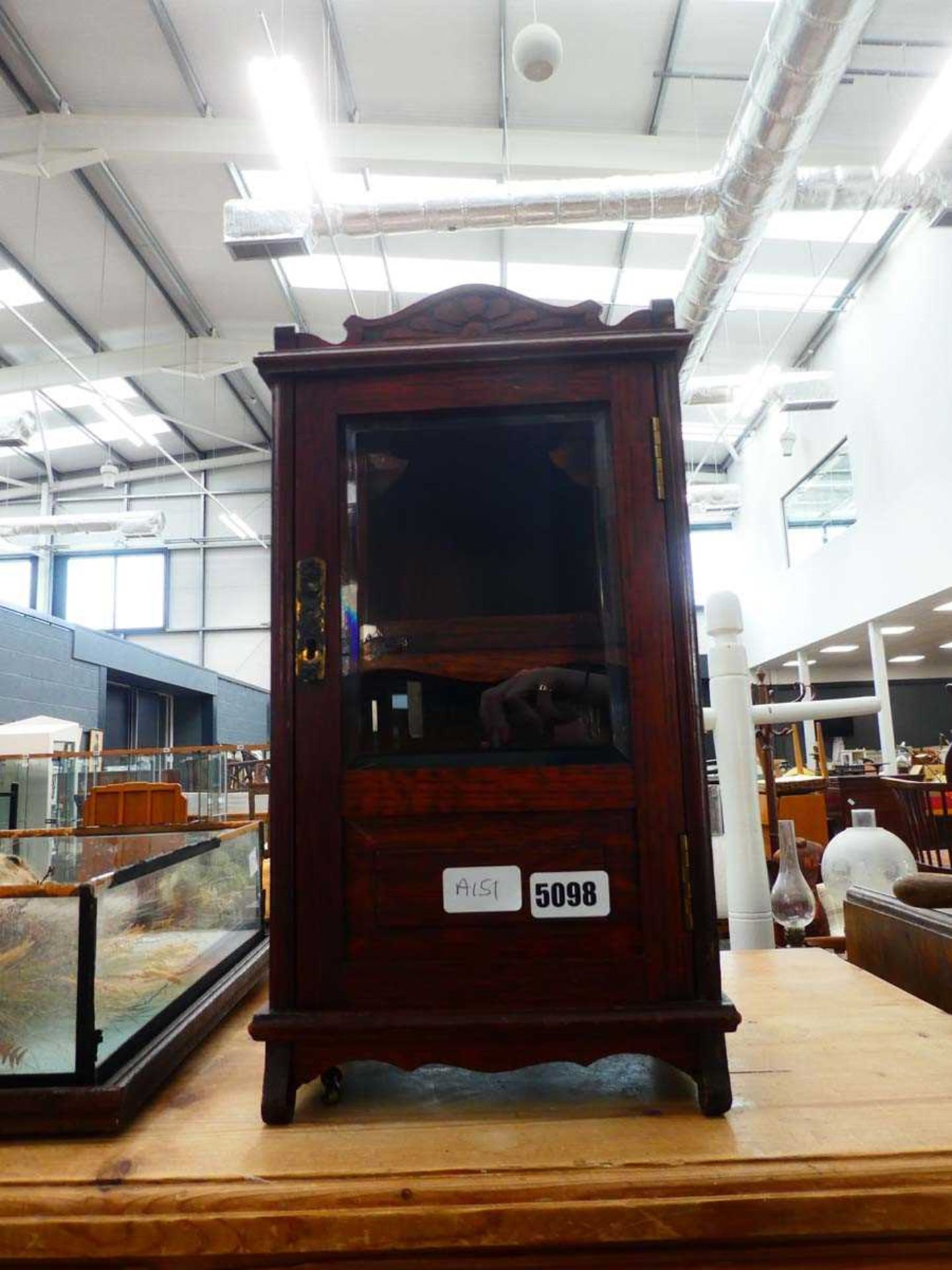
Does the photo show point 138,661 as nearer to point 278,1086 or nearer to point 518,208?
point 518,208

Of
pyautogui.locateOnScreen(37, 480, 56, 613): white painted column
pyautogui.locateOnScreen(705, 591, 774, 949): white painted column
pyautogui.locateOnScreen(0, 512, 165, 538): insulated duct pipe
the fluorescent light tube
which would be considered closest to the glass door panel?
pyautogui.locateOnScreen(705, 591, 774, 949): white painted column

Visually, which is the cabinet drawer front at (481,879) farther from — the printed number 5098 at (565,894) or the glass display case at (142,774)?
the glass display case at (142,774)

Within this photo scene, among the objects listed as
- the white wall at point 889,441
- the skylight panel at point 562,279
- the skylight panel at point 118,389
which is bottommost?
the white wall at point 889,441

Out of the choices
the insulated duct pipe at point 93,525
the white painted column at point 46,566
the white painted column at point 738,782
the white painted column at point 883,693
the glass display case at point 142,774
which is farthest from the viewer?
the white painted column at point 46,566

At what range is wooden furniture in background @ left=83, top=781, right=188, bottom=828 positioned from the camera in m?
4.05

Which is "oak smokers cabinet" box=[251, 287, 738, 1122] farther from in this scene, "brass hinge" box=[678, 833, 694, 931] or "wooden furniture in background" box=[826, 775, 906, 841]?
"wooden furniture in background" box=[826, 775, 906, 841]

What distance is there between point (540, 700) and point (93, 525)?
12.2m

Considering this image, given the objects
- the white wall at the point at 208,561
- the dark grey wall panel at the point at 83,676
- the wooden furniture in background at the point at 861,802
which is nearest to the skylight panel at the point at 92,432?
the white wall at the point at 208,561

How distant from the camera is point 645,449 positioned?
74cm

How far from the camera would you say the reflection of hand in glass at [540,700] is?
2.42 feet

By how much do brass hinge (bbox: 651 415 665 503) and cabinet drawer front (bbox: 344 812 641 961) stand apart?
0.28 meters

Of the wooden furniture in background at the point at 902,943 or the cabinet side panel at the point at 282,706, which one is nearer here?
the cabinet side panel at the point at 282,706

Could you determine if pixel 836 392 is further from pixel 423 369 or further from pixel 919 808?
pixel 423 369

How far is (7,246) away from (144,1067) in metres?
8.97
